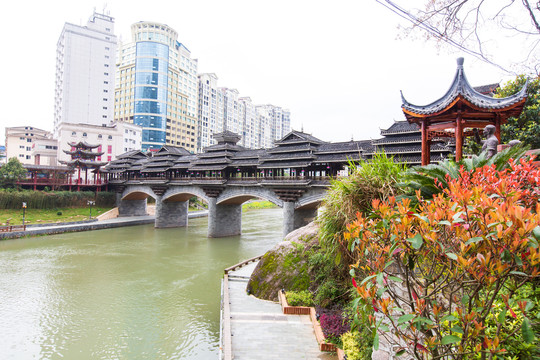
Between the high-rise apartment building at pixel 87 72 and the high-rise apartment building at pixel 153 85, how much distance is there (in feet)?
21.6

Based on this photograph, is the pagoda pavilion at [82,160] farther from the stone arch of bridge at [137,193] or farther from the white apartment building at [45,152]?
the white apartment building at [45,152]

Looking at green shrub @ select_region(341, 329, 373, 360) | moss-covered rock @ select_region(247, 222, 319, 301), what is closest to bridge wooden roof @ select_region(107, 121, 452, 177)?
moss-covered rock @ select_region(247, 222, 319, 301)

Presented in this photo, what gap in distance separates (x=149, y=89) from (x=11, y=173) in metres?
35.1

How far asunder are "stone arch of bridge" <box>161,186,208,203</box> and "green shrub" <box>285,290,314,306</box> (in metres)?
22.1

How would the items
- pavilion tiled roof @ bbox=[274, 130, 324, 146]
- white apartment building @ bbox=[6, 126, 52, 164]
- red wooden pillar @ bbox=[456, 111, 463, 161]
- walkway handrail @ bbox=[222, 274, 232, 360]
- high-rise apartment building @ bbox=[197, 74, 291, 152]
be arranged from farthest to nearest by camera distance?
high-rise apartment building @ bbox=[197, 74, 291, 152] < white apartment building @ bbox=[6, 126, 52, 164] < pavilion tiled roof @ bbox=[274, 130, 324, 146] < red wooden pillar @ bbox=[456, 111, 463, 161] < walkway handrail @ bbox=[222, 274, 232, 360]

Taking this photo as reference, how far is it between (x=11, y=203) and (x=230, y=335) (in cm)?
3738

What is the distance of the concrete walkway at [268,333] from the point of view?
23.4 feet

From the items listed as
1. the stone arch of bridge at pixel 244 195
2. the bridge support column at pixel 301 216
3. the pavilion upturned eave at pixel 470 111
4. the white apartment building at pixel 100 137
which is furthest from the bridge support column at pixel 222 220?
the white apartment building at pixel 100 137

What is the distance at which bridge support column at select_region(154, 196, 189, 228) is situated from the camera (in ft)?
117

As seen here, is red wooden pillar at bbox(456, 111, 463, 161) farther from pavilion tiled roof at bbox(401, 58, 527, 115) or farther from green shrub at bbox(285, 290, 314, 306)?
green shrub at bbox(285, 290, 314, 306)

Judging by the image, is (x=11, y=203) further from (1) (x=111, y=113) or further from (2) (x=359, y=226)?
(2) (x=359, y=226)

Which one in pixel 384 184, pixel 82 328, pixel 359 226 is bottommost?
pixel 82 328

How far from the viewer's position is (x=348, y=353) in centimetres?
619

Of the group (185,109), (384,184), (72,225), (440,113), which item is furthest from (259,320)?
(185,109)
